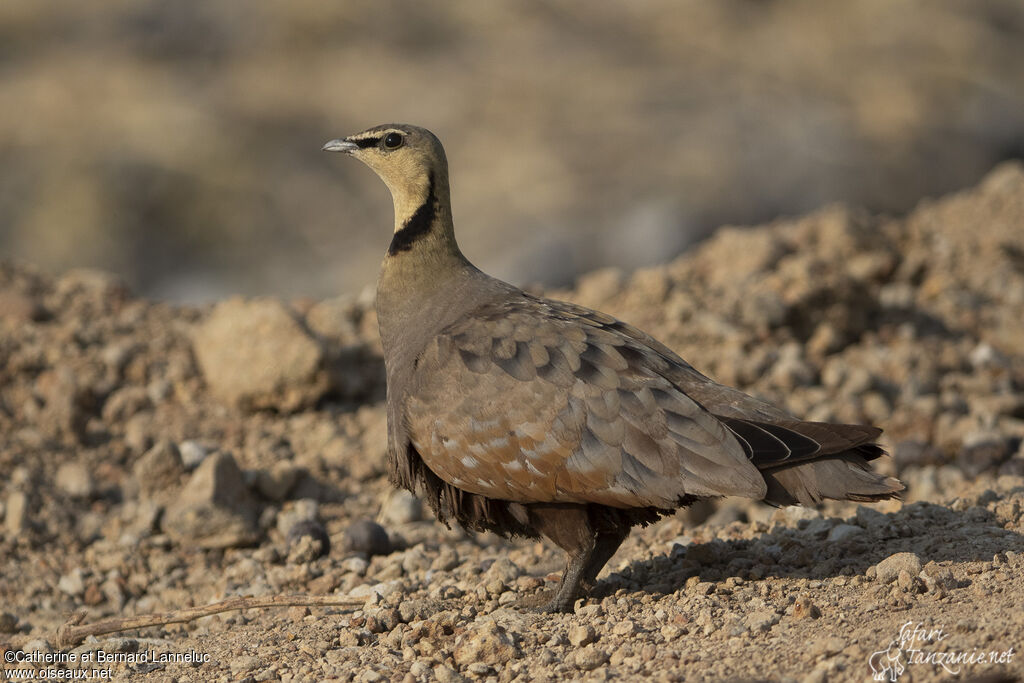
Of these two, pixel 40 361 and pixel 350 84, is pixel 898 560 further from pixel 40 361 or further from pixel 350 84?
pixel 350 84

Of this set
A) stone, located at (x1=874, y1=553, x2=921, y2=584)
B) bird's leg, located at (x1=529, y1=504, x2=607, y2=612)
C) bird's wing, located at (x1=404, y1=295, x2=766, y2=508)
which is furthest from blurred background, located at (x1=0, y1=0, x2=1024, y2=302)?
stone, located at (x1=874, y1=553, x2=921, y2=584)

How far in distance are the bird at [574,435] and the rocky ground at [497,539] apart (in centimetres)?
51

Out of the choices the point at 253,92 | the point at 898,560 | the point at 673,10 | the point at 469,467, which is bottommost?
the point at 898,560

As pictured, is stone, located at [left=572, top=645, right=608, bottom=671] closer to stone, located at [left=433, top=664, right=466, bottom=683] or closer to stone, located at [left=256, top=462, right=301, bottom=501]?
stone, located at [left=433, top=664, right=466, bottom=683]

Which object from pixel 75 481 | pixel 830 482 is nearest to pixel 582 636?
pixel 830 482

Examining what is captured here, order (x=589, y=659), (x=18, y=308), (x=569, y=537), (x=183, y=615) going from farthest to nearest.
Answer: (x=18, y=308)
(x=183, y=615)
(x=569, y=537)
(x=589, y=659)

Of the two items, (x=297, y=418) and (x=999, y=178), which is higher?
(x=999, y=178)

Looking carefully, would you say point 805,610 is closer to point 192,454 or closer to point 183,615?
point 183,615

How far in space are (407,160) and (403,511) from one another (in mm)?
2545

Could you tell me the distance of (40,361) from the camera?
966 cm

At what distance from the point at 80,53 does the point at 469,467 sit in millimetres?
17985

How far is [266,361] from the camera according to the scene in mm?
9266

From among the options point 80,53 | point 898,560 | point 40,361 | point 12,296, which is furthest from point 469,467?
point 80,53

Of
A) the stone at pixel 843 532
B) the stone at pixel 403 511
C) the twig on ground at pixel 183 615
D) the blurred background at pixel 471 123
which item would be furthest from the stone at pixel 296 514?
the blurred background at pixel 471 123
